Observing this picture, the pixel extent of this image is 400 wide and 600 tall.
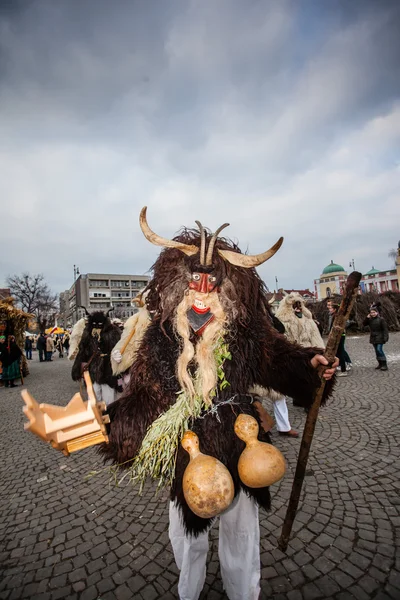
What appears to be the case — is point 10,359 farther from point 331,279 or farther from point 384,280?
point 384,280

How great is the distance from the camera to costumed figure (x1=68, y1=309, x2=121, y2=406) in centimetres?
516

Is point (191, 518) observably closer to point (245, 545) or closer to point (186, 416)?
point (245, 545)

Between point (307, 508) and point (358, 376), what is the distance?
6039 millimetres

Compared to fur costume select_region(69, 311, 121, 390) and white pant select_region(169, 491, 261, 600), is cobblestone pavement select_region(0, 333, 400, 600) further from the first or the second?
fur costume select_region(69, 311, 121, 390)

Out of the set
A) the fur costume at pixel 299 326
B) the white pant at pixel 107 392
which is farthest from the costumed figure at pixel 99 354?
the fur costume at pixel 299 326

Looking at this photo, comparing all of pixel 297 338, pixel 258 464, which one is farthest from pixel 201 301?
pixel 297 338

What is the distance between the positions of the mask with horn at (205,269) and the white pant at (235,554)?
110 cm

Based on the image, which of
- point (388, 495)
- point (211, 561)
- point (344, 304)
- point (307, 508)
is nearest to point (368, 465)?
point (388, 495)

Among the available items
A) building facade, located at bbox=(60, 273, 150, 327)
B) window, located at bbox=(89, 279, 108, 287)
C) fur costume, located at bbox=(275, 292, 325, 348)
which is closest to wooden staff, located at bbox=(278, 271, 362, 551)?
fur costume, located at bbox=(275, 292, 325, 348)

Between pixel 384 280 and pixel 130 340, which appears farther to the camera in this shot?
pixel 384 280

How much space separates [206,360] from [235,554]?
118cm

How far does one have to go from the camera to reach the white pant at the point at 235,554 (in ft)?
5.60

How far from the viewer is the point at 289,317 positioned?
530 cm

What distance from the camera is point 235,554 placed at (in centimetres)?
173
